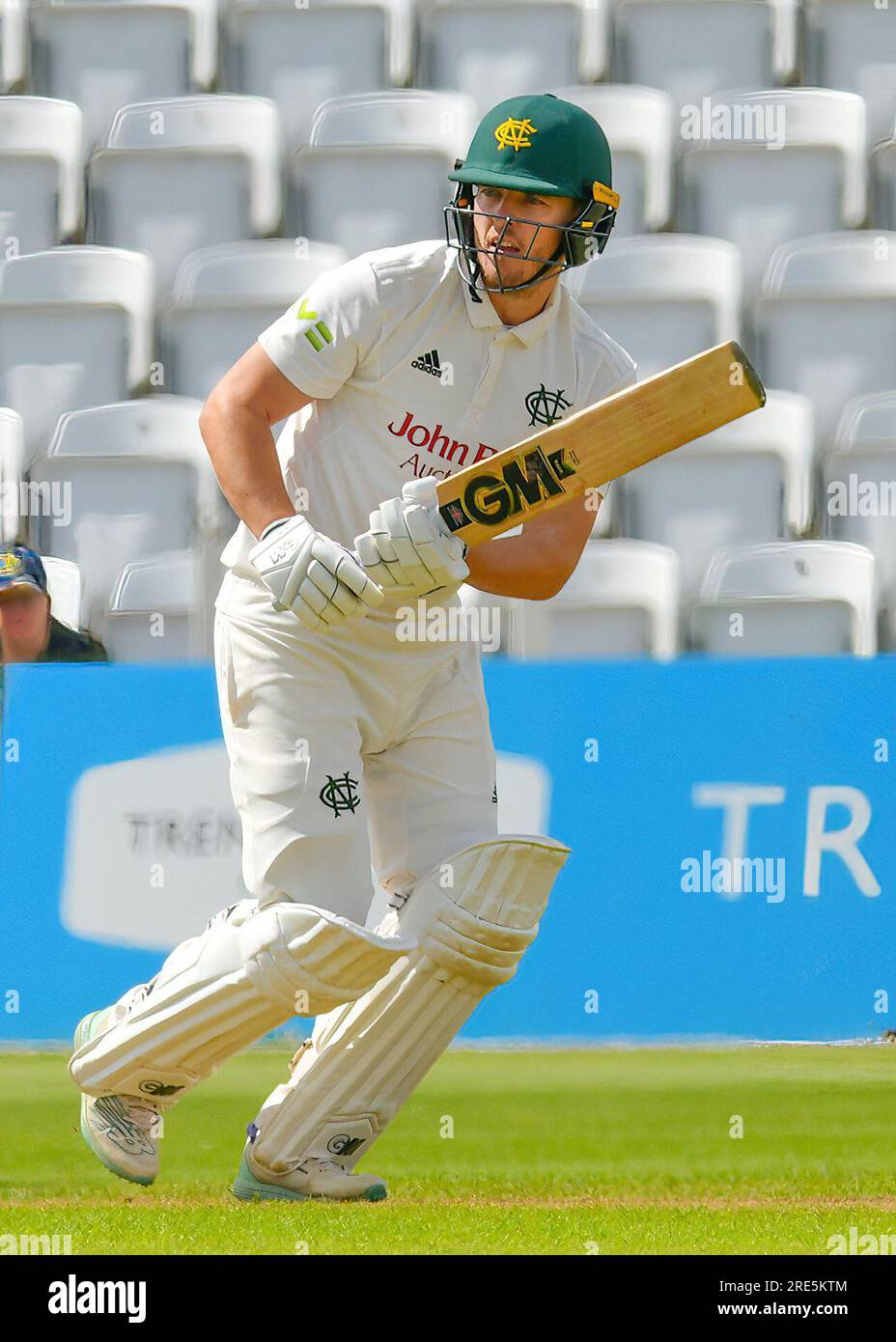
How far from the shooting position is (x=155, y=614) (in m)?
4.39

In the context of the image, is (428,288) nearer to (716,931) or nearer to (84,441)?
(716,931)

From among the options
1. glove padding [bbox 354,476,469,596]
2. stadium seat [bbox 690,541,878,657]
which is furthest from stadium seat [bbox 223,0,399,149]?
glove padding [bbox 354,476,469,596]

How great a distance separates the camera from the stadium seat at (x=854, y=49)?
5199 mm

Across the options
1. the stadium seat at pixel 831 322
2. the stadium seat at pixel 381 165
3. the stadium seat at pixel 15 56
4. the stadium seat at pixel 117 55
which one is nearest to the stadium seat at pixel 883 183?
the stadium seat at pixel 831 322

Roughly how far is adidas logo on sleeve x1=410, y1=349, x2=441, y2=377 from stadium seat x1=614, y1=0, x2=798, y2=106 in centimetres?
300

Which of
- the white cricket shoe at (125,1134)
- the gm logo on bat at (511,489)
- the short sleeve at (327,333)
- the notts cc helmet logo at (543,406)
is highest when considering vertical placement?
the short sleeve at (327,333)

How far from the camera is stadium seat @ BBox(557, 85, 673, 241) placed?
5023mm

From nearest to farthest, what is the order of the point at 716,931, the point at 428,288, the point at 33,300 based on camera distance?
the point at 428,288 < the point at 716,931 < the point at 33,300

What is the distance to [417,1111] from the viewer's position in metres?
3.41

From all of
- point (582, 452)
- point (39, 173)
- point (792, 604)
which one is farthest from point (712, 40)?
point (582, 452)

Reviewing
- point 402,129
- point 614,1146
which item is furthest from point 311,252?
point 614,1146

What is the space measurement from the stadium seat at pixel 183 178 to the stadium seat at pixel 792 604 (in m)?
1.70

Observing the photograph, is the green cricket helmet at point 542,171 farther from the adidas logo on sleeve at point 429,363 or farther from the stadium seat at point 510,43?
the stadium seat at point 510,43

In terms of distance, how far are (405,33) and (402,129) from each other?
43 cm
